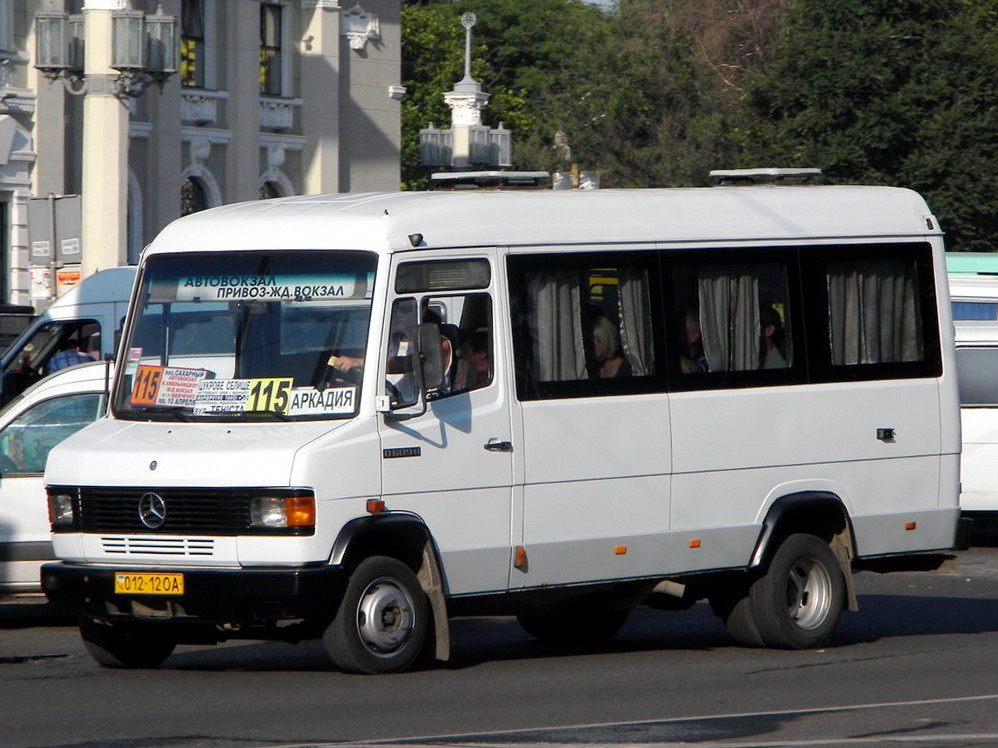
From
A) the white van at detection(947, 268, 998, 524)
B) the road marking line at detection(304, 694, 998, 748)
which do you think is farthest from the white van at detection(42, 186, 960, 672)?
the white van at detection(947, 268, 998, 524)

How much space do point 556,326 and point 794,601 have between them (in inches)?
94.8

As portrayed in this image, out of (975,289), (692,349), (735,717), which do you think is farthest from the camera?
(975,289)

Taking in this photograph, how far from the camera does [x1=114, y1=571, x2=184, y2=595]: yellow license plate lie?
10.2 m

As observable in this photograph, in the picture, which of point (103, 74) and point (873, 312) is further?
point (103, 74)

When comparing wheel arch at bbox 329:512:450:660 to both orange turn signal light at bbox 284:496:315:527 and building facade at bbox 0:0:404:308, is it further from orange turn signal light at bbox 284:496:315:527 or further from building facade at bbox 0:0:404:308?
building facade at bbox 0:0:404:308

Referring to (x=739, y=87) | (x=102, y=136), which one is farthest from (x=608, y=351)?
(x=739, y=87)

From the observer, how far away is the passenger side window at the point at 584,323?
11.2m

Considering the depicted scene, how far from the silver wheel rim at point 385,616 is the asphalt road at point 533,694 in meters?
0.20

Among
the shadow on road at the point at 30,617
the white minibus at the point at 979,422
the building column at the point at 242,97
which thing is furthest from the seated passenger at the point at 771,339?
the building column at the point at 242,97

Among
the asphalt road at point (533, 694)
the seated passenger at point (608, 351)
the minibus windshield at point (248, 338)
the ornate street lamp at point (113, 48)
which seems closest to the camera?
the asphalt road at point (533, 694)

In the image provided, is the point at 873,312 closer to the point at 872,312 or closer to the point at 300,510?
the point at 872,312

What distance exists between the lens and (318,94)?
39281 millimetres

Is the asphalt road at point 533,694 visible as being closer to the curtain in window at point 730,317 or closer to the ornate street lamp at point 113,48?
the curtain in window at point 730,317

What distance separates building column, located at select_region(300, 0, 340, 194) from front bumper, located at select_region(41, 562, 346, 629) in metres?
28.8
